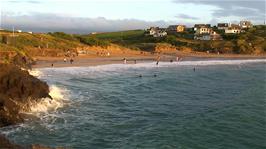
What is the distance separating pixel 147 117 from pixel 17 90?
924 cm

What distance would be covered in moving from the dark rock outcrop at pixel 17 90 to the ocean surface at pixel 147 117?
0.75m

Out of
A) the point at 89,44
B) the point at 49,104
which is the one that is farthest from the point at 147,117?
the point at 89,44

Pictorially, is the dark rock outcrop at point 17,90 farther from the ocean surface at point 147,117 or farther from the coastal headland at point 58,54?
the ocean surface at point 147,117

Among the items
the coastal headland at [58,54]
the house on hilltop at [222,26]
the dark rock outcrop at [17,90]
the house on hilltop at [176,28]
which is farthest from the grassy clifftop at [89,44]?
the dark rock outcrop at [17,90]

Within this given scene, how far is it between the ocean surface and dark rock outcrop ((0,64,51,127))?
75 cm

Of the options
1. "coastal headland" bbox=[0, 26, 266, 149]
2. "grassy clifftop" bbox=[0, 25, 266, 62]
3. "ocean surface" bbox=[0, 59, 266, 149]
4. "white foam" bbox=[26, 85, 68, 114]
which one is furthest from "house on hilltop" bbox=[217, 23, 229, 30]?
"white foam" bbox=[26, 85, 68, 114]

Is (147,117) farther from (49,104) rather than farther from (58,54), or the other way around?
(58,54)

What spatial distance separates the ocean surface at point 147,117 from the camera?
20141 millimetres

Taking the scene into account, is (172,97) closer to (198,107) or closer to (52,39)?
(198,107)

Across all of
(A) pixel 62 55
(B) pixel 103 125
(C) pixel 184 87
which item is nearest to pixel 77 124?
(B) pixel 103 125

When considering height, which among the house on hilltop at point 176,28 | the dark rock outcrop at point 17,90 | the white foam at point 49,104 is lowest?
the white foam at point 49,104

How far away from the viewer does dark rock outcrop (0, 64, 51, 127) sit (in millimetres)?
23781

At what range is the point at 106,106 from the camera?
30641 millimetres

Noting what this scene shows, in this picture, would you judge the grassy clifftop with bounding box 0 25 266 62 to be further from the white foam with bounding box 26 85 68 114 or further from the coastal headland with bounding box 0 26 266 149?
the white foam with bounding box 26 85 68 114
